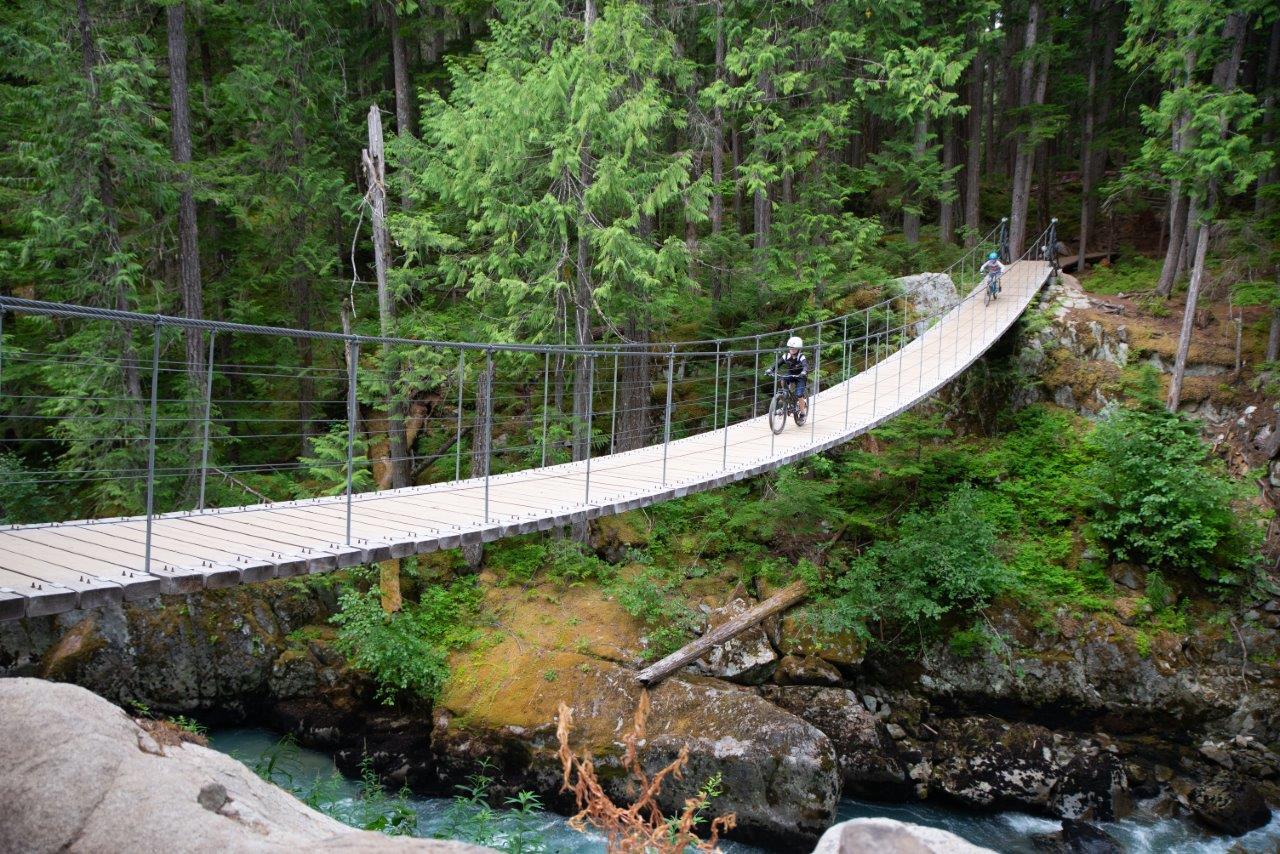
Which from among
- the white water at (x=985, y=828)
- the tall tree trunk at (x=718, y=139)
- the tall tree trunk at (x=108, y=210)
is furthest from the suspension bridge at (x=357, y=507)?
the white water at (x=985, y=828)

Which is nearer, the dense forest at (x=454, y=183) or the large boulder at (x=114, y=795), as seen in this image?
the large boulder at (x=114, y=795)

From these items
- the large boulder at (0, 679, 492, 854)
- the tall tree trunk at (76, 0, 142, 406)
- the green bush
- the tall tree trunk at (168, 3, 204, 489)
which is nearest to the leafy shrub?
the green bush

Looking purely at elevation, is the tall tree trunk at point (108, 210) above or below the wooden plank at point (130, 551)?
above

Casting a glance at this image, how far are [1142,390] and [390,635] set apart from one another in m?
8.83

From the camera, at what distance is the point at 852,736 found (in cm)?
700

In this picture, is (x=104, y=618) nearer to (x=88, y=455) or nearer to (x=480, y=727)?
(x=88, y=455)

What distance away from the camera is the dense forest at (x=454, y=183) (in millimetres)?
7715

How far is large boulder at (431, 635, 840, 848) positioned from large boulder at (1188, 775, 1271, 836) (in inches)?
118

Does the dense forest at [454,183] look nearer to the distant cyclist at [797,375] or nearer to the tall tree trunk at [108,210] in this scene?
the tall tree trunk at [108,210]

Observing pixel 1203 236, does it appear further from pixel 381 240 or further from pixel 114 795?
pixel 114 795

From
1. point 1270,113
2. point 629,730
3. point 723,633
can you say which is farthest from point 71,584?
point 1270,113

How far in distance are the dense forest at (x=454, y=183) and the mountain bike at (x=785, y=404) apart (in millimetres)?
1631

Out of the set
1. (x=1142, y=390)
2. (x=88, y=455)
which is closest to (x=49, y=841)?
(x=88, y=455)

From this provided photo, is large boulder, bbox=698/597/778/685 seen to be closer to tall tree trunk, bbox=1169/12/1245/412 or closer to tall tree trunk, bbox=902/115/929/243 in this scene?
tall tree trunk, bbox=1169/12/1245/412
